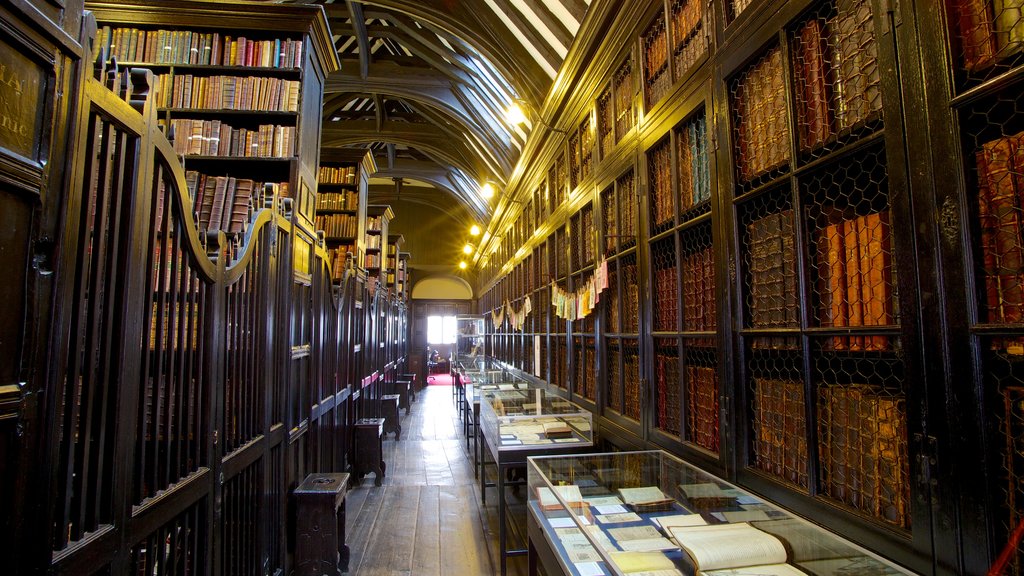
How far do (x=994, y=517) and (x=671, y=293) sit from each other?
151 centimetres

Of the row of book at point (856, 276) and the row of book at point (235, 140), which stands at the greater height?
the row of book at point (235, 140)

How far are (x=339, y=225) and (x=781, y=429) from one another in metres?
5.79

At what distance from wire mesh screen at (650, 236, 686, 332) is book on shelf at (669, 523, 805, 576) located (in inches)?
38.1

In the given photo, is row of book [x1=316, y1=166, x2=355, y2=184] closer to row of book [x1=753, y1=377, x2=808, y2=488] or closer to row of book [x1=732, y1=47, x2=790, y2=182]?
row of book [x1=732, y1=47, x2=790, y2=182]

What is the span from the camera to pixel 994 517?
3.14 ft

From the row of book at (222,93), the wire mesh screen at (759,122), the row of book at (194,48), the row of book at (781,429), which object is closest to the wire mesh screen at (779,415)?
the row of book at (781,429)

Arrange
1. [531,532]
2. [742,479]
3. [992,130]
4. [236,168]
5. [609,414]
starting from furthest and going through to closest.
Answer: [236,168] < [609,414] < [531,532] < [742,479] < [992,130]

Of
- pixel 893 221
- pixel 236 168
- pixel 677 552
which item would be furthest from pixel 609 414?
pixel 236 168

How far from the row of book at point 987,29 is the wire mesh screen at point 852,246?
0.85 feet

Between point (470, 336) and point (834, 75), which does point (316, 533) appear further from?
point (470, 336)

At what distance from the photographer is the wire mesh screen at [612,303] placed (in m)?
2.97

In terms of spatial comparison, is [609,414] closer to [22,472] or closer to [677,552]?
[677,552]

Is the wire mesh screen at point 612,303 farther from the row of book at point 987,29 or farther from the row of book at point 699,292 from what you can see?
the row of book at point 987,29

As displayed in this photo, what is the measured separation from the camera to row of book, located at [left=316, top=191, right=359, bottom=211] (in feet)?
21.1
